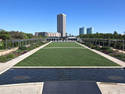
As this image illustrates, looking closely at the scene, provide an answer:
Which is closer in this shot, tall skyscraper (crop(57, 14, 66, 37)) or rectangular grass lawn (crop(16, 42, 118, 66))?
rectangular grass lawn (crop(16, 42, 118, 66))

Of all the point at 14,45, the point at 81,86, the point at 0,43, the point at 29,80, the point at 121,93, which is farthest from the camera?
the point at 14,45

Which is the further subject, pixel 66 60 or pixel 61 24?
pixel 61 24

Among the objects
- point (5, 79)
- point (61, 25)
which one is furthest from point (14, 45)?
point (61, 25)

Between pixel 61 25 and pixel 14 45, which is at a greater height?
pixel 61 25

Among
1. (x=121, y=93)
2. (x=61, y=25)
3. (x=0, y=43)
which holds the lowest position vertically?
(x=121, y=93)

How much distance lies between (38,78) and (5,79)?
5.78ft

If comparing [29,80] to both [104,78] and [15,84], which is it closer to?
[15,84]

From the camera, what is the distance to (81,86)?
670cm

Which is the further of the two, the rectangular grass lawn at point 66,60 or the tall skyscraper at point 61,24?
the tall skyscraper at point 61,24

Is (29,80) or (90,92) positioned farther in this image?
(29,80)

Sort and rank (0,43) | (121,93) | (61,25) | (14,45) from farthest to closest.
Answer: (61,25), (14,45), (0,43), (121,93)

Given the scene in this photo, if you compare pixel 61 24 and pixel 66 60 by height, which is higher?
pixel 61 24

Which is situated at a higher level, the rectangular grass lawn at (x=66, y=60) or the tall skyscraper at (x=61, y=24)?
the tall skyscraper at (x=61, y=24)

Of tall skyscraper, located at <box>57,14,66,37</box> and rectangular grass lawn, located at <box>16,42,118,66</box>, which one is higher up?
tall skyscraper, located at <box>57,14,66,37</box>
